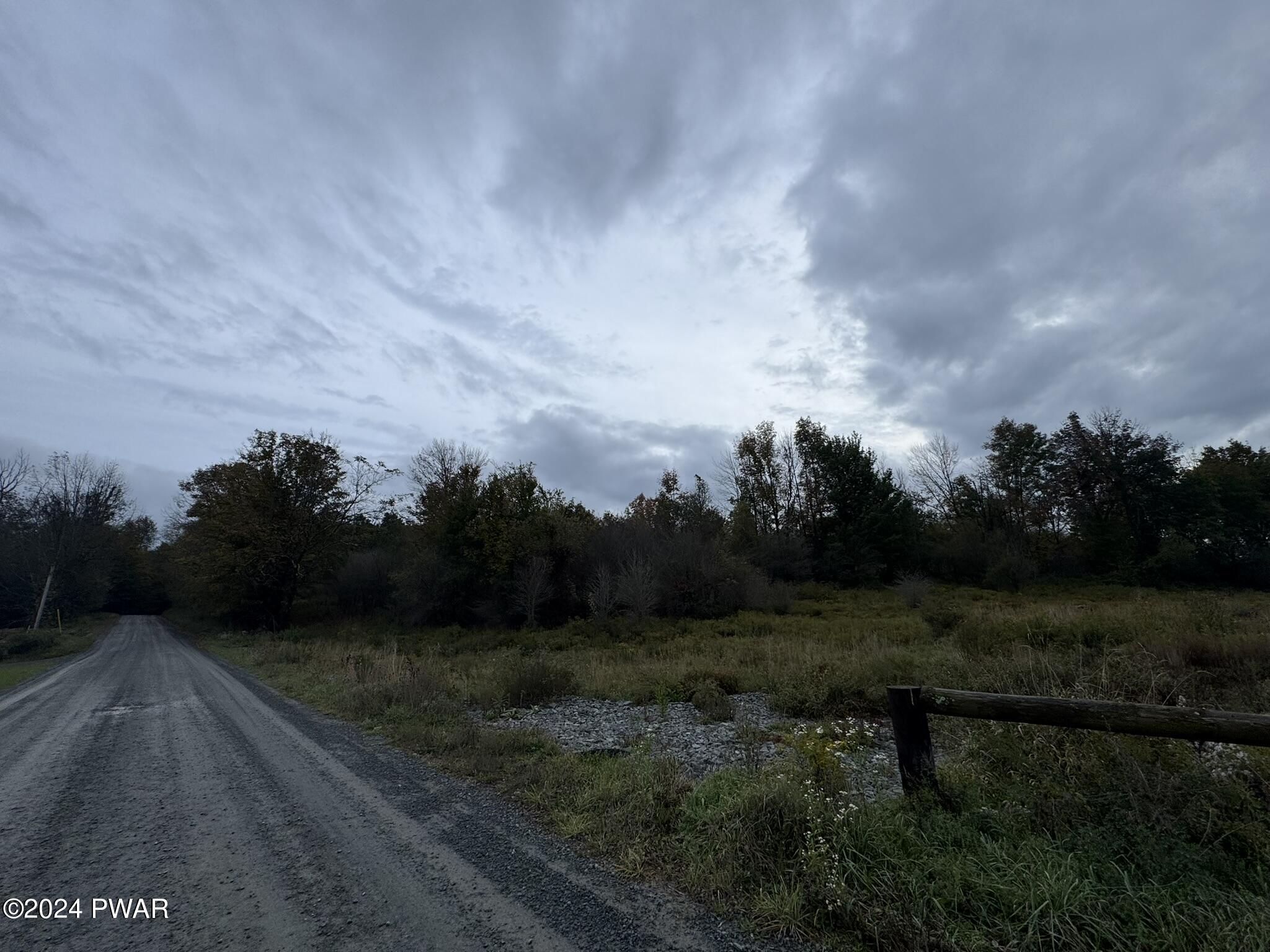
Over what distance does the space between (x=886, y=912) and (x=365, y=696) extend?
371 inches

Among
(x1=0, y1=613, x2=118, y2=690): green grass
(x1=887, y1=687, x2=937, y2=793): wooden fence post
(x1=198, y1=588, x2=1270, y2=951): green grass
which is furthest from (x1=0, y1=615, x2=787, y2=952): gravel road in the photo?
(x1=0, y1=613, x2=118, y2=690): green grass

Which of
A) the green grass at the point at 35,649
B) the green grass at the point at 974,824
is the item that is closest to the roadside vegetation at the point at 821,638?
the green grass at the point at 974,824

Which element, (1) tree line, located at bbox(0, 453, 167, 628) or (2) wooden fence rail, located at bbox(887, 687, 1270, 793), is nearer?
(2) wooden fence rail, located at bbox(887, 687, 1270, 793)

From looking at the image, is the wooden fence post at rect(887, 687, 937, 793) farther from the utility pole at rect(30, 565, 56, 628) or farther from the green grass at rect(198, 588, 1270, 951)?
the utility pole at rect(30, 565, 56, 628)

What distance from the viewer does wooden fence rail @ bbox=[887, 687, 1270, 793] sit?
10.4 feet

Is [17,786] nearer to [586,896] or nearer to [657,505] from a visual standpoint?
[586,896]

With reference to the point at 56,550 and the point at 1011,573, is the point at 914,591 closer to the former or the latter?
the point at 1011,573

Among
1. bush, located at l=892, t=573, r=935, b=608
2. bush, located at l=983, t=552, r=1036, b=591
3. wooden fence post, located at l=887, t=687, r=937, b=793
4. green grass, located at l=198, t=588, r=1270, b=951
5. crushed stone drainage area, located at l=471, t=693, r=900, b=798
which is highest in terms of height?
bush, located at l=983, t=552, r=1036, b=591

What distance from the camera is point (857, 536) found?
129 feet

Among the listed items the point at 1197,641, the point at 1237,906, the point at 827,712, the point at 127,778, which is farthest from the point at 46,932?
the point at 1197,641

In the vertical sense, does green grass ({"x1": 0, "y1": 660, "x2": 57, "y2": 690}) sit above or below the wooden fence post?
below

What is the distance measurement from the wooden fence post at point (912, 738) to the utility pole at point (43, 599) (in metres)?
50.4

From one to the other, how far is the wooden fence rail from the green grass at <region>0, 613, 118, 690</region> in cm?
2214

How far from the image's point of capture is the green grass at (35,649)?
18391mm
